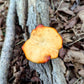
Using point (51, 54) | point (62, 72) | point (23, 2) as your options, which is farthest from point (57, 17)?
point (62, 72)

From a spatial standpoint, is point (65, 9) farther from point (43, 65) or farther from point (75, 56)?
point (43, 65)

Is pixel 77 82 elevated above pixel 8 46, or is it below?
below

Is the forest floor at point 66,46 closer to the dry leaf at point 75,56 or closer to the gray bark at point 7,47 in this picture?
the dry leaf at point 75,56

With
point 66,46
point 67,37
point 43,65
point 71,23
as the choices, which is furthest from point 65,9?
point 43,65

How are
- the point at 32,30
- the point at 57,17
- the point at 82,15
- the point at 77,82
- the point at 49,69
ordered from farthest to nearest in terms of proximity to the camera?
the point at 57,17 < the point at 82,15 < the point at 32,30 < the point at 77,82 < the point at 49,69

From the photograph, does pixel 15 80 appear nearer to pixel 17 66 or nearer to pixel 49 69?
pixel 17 66

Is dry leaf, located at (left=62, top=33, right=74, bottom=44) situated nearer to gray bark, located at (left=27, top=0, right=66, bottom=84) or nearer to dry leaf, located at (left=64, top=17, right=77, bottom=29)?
dry leaf, located at (left=64, top=17, right=77, bottom=29)
